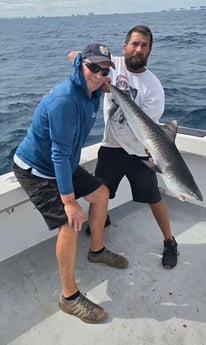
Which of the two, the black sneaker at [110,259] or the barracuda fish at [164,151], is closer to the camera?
the barracuda fish at [164,151]

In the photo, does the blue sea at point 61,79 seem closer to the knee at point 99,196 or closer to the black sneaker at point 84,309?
the knee at point 99,196

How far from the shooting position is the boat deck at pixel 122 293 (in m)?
2.38

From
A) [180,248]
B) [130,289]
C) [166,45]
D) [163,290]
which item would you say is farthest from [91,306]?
[166,45]

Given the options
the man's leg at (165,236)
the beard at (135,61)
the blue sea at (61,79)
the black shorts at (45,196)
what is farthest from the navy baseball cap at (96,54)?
the blue sea at (61,79)

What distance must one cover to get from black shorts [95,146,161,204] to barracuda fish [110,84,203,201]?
1.75 feet

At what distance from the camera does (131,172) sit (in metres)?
3.05

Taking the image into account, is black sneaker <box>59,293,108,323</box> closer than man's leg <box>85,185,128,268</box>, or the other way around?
black sneaker <box>59,293,108,323</box>

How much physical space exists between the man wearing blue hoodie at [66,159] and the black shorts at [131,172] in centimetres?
40

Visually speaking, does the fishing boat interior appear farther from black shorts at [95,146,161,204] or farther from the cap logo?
the cap logo

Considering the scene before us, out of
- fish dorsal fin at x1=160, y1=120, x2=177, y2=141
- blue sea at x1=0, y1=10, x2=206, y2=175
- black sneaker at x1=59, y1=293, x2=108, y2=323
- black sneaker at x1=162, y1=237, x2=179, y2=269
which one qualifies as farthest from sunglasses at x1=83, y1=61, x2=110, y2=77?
blue sea at x1=0, y1=10, x2=206, y2=175

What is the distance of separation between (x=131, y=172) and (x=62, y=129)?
0.98 m

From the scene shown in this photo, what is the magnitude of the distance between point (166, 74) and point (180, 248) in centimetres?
1002

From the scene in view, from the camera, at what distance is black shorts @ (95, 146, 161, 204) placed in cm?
302

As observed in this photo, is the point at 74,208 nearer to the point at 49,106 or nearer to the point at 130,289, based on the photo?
the point at 49,106
